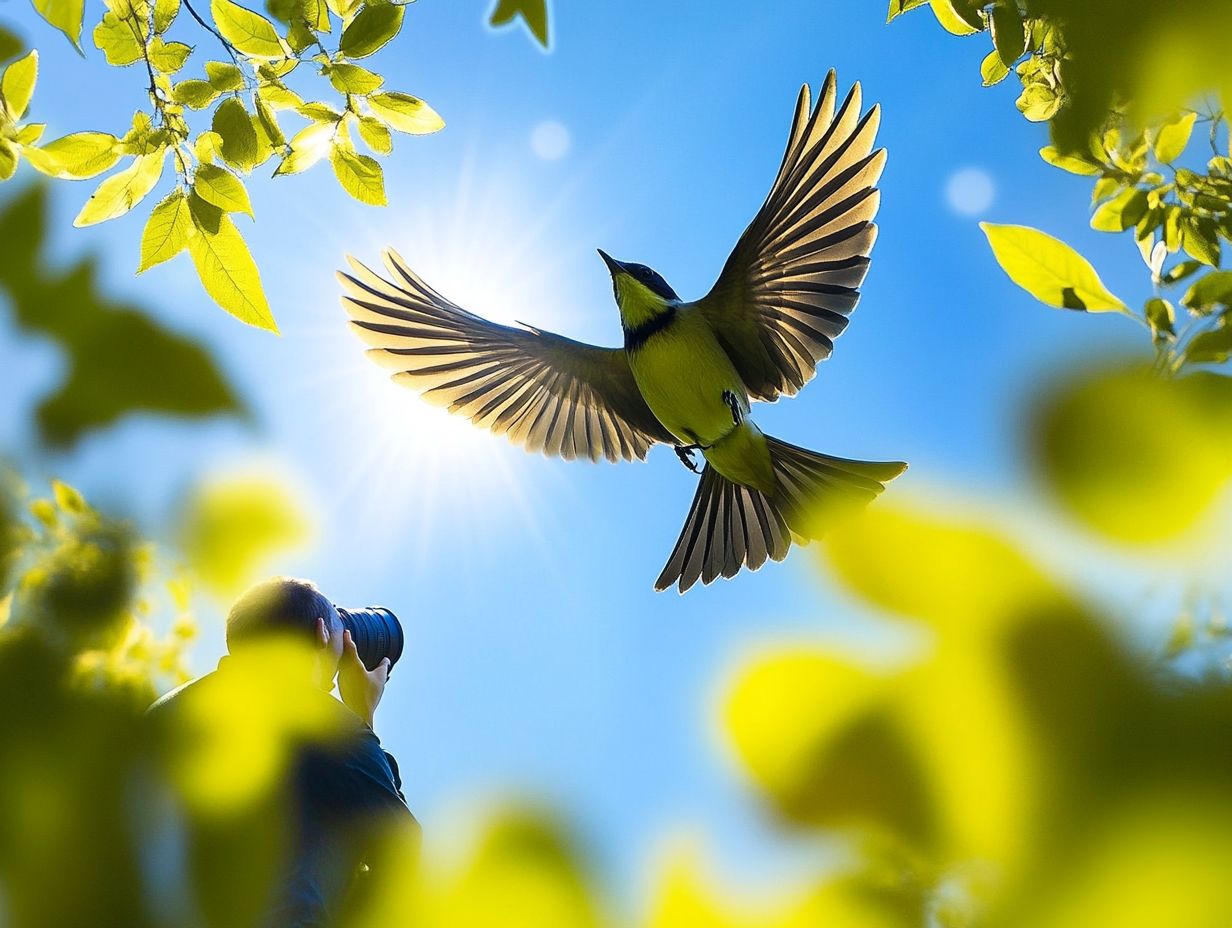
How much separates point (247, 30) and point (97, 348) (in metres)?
1.48

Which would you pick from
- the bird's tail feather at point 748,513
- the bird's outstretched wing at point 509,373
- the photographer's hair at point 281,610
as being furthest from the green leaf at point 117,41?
the bird's tail feather at point 748,513

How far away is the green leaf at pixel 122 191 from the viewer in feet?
4.90

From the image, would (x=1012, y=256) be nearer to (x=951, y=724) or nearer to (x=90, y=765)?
(x=951, y=724)

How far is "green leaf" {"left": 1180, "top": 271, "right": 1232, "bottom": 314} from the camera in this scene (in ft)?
3.59

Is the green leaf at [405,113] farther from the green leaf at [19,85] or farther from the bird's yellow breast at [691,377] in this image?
the bird's yellow breast at [691,377]

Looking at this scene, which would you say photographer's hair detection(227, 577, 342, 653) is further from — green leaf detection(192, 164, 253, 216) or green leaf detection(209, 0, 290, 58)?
green leaf detection(209, 0, 290, 58)

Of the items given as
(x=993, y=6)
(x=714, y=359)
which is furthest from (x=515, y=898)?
(x=714, y=359)

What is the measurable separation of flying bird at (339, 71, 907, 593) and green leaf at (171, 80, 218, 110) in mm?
1790

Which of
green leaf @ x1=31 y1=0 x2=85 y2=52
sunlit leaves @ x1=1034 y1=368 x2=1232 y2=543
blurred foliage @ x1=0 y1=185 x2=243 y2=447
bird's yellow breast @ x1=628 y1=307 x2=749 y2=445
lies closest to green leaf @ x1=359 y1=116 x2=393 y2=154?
green leaf @ x1=31 y1=0 x2=85 y2=52

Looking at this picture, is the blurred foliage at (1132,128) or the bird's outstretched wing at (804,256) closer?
the blurred foliage at (1132,128)

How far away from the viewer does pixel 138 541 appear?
0.35 m

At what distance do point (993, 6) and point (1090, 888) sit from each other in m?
1.67

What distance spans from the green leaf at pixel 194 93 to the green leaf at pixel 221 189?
0.82 feet

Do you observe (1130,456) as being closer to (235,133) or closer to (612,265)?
(235,133)
